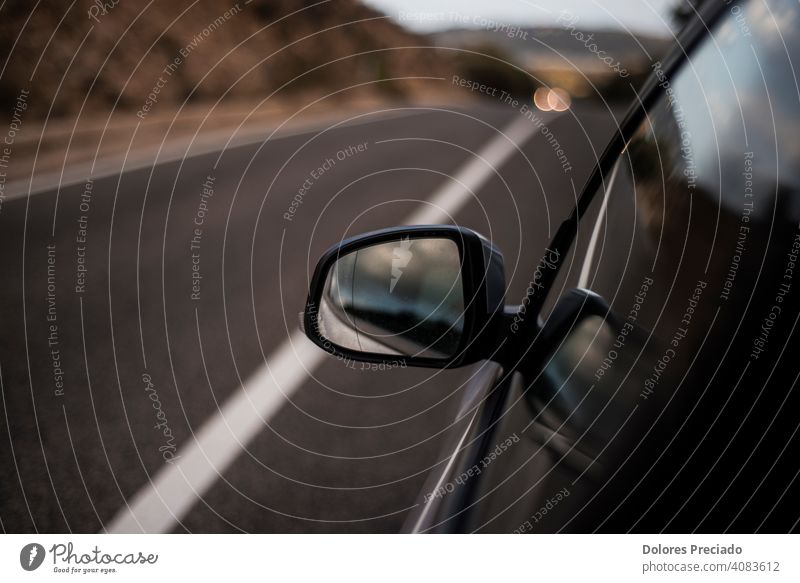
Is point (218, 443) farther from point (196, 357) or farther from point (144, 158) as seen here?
point (144, 158)

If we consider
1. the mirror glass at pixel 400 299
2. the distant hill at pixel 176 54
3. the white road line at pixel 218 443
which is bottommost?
the white road line at pixel 218 443

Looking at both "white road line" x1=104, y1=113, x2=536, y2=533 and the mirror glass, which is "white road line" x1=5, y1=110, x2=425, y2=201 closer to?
"white road line" x1=104, y1=113, x2=536, y2=533

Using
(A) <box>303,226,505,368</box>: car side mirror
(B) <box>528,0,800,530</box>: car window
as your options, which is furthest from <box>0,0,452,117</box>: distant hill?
(B) <box>528,0,800,530</box>: car window

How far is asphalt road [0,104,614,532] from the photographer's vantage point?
108 inches

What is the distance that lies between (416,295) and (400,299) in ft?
0.11

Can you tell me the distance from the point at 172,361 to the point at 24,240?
7.59 feet

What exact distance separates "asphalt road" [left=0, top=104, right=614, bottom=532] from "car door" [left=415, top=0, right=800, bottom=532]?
1.47ft

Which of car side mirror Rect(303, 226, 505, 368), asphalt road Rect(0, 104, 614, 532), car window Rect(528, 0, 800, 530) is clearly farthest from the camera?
asphalt road Rect(0, 104, 614, 532)

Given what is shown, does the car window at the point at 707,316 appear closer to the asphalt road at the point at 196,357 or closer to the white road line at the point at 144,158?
the asphalt road at the point at 196,357

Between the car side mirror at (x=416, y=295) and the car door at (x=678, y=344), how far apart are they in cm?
13

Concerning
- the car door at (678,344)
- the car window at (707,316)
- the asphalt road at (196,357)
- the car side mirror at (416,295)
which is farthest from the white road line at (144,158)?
the car window at (707,316)

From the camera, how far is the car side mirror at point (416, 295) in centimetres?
139

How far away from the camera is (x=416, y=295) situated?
1.45m

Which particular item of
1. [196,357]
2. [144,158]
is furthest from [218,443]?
[144,158]
